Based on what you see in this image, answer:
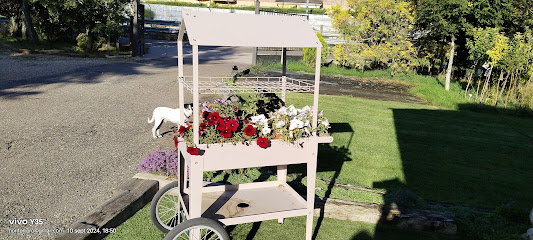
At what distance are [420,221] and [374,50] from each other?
46.4 feet

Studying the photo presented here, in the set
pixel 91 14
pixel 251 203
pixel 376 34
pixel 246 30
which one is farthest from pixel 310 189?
pixel 91 14

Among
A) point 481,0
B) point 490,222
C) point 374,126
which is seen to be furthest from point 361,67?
point 490,222

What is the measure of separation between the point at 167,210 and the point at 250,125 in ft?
5.07

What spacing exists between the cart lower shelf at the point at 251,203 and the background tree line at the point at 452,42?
9152mm

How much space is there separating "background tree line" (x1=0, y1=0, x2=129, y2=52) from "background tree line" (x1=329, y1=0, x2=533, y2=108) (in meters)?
9.16

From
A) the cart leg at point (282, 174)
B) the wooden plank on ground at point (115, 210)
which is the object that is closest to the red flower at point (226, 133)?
the cart leg at point (282, 174)

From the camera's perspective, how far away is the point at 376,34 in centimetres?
1780

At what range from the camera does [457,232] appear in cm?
431

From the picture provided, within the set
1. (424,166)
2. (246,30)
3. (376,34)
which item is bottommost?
(424,166)

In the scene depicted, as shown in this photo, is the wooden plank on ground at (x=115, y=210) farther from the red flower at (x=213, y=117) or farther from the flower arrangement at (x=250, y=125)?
the red flower at (x=213, y=117)

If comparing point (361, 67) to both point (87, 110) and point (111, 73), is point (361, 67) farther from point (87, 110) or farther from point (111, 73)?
point (87, 110)

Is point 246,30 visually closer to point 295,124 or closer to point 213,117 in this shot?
point 213,117

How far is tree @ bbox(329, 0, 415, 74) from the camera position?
17.1m

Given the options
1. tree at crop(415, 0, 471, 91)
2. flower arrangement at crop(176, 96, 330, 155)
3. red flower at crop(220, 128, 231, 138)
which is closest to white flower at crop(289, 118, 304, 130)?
flower arrangement at crop(176, 96, 330, 155)
